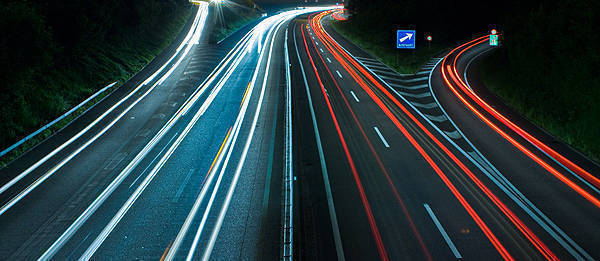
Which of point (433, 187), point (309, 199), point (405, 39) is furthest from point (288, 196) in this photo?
point (405, 39)

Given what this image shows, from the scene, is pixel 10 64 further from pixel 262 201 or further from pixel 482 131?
pixel 482 131

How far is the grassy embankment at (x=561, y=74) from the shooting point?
1583cm

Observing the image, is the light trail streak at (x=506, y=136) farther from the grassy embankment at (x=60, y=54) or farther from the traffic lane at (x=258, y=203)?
the grassy embankment at (x=60, y=54)

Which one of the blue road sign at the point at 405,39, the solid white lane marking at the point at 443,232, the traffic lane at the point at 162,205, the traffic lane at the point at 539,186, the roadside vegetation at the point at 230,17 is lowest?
the traffic lane at the point at 539,186

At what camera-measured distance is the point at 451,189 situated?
12023mm

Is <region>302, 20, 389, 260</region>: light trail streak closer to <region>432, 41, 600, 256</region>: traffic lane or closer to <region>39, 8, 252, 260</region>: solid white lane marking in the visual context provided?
<region>432, 41, 600, 256</region>: traffic lane

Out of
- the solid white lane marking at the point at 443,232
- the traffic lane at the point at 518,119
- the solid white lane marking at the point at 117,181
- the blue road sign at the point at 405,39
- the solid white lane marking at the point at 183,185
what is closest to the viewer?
the solid white lane marking at the point at 443,232

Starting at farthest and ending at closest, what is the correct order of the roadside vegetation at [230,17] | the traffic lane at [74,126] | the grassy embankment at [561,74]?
the roadside vegetation at [230,17]
the grassy embankment at [561,74]
the traffic lane at [74,126]

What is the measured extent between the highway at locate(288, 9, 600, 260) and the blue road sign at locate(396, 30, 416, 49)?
33.2 feet

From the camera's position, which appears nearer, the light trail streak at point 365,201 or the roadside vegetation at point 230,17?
the light trail streak at point 365,201

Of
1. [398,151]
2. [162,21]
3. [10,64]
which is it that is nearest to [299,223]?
[398,151]

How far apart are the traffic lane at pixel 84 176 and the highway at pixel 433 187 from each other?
707 cm

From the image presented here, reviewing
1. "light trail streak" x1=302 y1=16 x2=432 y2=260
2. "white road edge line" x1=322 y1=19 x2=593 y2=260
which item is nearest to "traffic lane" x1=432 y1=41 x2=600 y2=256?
"white road edge line" x1=322 y1=19 x2=593 y2=260

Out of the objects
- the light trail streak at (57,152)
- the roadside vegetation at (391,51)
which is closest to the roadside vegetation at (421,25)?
the roadside vegetation at (391,51)
